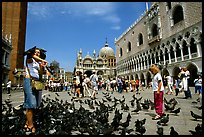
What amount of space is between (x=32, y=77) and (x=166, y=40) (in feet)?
98.1

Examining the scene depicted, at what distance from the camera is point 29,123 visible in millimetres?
3396

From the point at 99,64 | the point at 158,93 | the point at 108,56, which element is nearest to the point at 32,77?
the point at 158,93

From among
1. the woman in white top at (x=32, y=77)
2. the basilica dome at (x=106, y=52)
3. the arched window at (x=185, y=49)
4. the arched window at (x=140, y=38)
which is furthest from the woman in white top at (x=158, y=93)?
the basilica dome at (x=106, y=52)

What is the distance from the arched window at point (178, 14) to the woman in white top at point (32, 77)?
27454mm

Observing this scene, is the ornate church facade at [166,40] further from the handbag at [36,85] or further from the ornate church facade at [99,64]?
the ornate church facade at [99,64]

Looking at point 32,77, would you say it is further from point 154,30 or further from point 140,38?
point 140,38

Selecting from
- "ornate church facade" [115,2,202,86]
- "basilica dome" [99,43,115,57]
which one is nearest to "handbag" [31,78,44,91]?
"ornate church facade" [115,2,202,86]

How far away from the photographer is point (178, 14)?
27.4 meters

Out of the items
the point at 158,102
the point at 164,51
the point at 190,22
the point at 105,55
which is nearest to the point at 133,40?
the point at 164,51

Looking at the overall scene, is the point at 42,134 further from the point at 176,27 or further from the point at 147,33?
the point at 147,33

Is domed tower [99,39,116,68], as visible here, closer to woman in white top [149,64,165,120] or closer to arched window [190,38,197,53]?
arched window [190,38,197,53]

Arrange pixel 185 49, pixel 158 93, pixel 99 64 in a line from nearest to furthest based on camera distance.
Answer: pixel 158 93
pixel 185 49
pixel 99 64

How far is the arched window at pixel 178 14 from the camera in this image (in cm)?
2668

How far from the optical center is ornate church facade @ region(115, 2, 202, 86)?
23547mm
